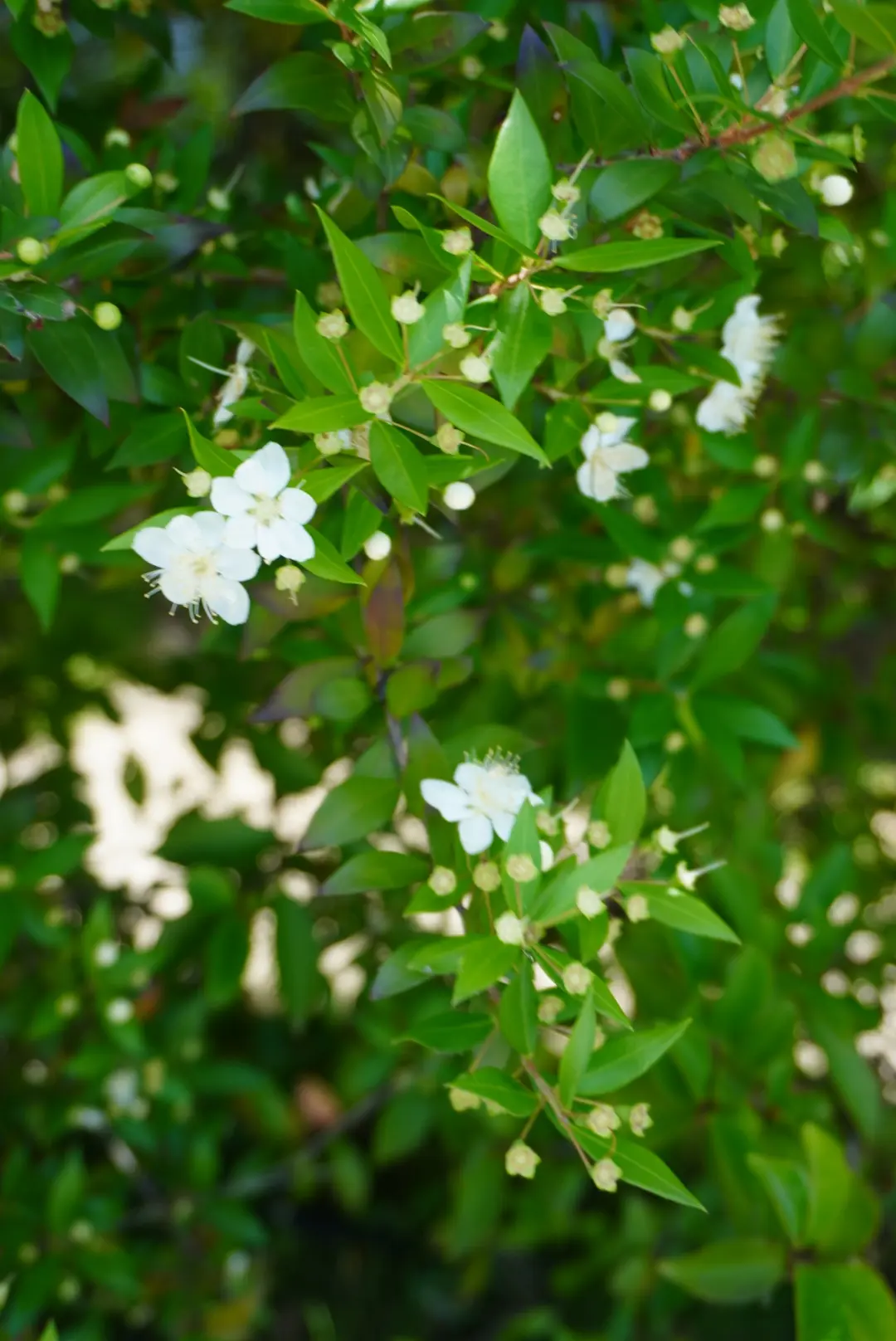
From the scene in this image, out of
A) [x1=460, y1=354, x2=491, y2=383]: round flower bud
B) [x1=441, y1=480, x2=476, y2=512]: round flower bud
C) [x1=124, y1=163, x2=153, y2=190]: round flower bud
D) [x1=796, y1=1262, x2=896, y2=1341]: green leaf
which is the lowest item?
[x1=796, y1=1262, x2=896, y2=1341]: green leaf

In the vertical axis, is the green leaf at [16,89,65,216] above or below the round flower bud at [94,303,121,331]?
above

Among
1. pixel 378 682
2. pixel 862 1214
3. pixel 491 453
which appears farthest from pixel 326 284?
pixel 862 1214

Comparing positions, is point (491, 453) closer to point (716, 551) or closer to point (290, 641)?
point (290, 641)

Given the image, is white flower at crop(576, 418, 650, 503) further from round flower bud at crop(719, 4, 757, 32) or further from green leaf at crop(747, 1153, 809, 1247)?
green leaf at crop(747, 1153, 809, 1247)

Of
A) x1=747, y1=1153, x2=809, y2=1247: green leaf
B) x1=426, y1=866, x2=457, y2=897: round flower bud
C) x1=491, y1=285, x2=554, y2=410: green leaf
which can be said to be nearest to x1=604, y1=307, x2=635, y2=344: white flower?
→ x1=491, y1=285, x2=554, y2=410: green leaf

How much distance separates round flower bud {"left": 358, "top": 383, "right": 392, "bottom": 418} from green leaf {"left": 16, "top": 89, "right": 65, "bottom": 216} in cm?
31

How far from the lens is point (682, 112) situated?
812 millimetres

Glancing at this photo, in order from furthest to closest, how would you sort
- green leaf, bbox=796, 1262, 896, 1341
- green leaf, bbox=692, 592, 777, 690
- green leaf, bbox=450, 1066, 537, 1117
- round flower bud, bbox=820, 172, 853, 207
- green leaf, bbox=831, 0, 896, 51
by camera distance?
green leaf, bbox=692, 592, 777, 690 < green leaf, bbox=796, 1262, 896, 1341 < round flower bud, bbox=820, 172, 853, 207 < green leaf, bbox=450, 1066, 537, 1117 < green leaf, bbox=831, 0, 896, 51

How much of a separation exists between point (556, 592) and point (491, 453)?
552 mm

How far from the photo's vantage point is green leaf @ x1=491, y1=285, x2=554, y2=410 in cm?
75

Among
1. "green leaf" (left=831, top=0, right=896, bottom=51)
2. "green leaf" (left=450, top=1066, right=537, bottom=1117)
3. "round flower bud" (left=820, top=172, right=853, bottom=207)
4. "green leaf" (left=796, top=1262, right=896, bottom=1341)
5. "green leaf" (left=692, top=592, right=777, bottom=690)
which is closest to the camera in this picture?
"green leaf" (left=831, top=0, right=896, bottom=51)

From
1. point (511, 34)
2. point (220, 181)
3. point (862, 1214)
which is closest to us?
point (511, 34)

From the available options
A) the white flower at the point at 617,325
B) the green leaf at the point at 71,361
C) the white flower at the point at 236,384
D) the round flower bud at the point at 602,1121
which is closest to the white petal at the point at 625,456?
the white flower at the point at 617,325

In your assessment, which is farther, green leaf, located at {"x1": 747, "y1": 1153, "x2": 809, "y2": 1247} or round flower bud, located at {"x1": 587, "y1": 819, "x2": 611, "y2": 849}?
green leaf, located at {"x1": 747, "y1": 1153, "x2": 809, "y2": 1247}
